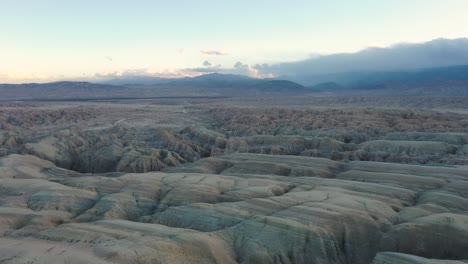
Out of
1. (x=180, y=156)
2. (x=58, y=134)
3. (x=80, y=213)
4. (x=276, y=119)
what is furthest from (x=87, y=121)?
(x=80, y=213)

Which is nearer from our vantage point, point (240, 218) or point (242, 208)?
point (240, 218)

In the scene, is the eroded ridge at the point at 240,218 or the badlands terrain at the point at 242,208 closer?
the eroded ridge at the point at 240,218

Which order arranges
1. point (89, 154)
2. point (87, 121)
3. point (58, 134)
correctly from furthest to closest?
point (87, 121) → point (58, 134) → point (89, 154)

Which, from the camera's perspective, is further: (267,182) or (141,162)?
(141,162)

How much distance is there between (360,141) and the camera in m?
52.7

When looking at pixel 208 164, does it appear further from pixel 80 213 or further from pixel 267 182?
pixel 80 213

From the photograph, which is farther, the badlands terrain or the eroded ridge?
the badlands terrain

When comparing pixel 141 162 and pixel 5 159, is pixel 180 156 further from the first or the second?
pixel 5 159

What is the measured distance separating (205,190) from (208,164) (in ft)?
36.8

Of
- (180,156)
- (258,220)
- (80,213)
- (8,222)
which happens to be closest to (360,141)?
(180,156)

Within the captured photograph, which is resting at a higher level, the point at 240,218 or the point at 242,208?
the point at 242,208

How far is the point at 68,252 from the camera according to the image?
17.9m

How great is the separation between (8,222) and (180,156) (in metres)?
26.6

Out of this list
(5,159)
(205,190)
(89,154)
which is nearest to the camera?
(205,190)
